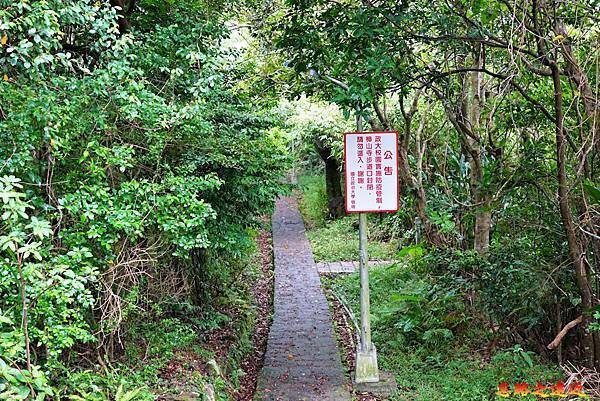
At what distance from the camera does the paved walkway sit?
35.2 ft

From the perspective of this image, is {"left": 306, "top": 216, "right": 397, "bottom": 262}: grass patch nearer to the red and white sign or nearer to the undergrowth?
the undergrowth

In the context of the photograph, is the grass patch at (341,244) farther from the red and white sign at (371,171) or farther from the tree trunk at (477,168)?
the red and white sign at (371,171)

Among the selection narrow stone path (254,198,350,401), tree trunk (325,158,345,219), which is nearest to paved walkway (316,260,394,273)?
narrow stone path (254,198,350,401)

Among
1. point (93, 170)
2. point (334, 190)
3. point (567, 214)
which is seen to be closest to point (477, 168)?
point (567, 214)

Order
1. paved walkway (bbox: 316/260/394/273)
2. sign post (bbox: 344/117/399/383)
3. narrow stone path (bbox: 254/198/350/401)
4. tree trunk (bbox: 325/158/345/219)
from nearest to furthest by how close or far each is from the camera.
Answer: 1. narrow stone path (bbox: 254/198/350/401)
2. sign post (bbox: 344/117/399/383)
3. paved walkway (bbox: 316/260/394/273)
4. tree trunk (bbox: 325/158/345/219)

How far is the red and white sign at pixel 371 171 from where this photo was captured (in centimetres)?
538

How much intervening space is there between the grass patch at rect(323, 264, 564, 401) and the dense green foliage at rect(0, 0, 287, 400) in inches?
89.0

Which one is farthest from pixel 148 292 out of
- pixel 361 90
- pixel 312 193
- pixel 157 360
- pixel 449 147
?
pixel 312 193

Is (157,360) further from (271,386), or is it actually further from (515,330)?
(515,330)

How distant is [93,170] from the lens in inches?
132

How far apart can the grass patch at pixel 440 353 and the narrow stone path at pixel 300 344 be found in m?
0.57

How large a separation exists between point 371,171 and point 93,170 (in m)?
2.80

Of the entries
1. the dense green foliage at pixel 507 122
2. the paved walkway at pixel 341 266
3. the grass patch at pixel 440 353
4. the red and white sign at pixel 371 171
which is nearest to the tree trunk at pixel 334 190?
the paved walkway at pixel 341 266

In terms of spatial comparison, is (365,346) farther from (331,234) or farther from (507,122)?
(331,234)
